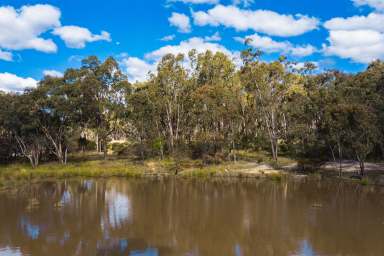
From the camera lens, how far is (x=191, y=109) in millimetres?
60469

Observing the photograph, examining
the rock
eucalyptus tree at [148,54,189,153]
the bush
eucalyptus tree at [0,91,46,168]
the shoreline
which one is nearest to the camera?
the rock

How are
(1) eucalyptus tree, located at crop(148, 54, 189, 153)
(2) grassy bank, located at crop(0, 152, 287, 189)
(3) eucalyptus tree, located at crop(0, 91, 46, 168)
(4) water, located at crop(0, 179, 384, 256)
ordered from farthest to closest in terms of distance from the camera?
1. (1) eucalyptus tree, located at crop(148, 54, 189, 153)
2. (3) eucalyptus tree, located at crop(0, 91, 46, 168)
3. (2) grassy bank, located at crop(0, 152, 287, 189)
4. (4) water, located at crop(0, 179, 384, 256)

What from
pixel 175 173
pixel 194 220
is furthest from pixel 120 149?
pixel 194 220

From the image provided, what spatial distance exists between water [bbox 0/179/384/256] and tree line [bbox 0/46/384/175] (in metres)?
13.1

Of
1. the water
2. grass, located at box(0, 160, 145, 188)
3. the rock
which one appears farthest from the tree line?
the water

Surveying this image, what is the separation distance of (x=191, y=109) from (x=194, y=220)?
3929 cm

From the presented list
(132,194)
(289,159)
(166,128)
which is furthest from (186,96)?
(132,194)

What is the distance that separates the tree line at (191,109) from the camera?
4650cm

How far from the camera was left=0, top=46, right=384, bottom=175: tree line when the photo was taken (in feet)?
153

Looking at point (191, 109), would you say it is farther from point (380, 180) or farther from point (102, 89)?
point (380, 180)

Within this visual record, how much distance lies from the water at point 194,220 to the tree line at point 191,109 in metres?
13.1

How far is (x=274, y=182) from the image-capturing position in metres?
36.8

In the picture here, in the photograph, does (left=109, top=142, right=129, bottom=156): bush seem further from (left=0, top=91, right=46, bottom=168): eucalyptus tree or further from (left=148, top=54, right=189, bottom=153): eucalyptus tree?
(left=0, top=91, right=46, bottom=168): eucalyptus tree

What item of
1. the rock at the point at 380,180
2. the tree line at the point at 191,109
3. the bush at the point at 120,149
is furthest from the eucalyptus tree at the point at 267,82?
the bush at the point at 120,149
